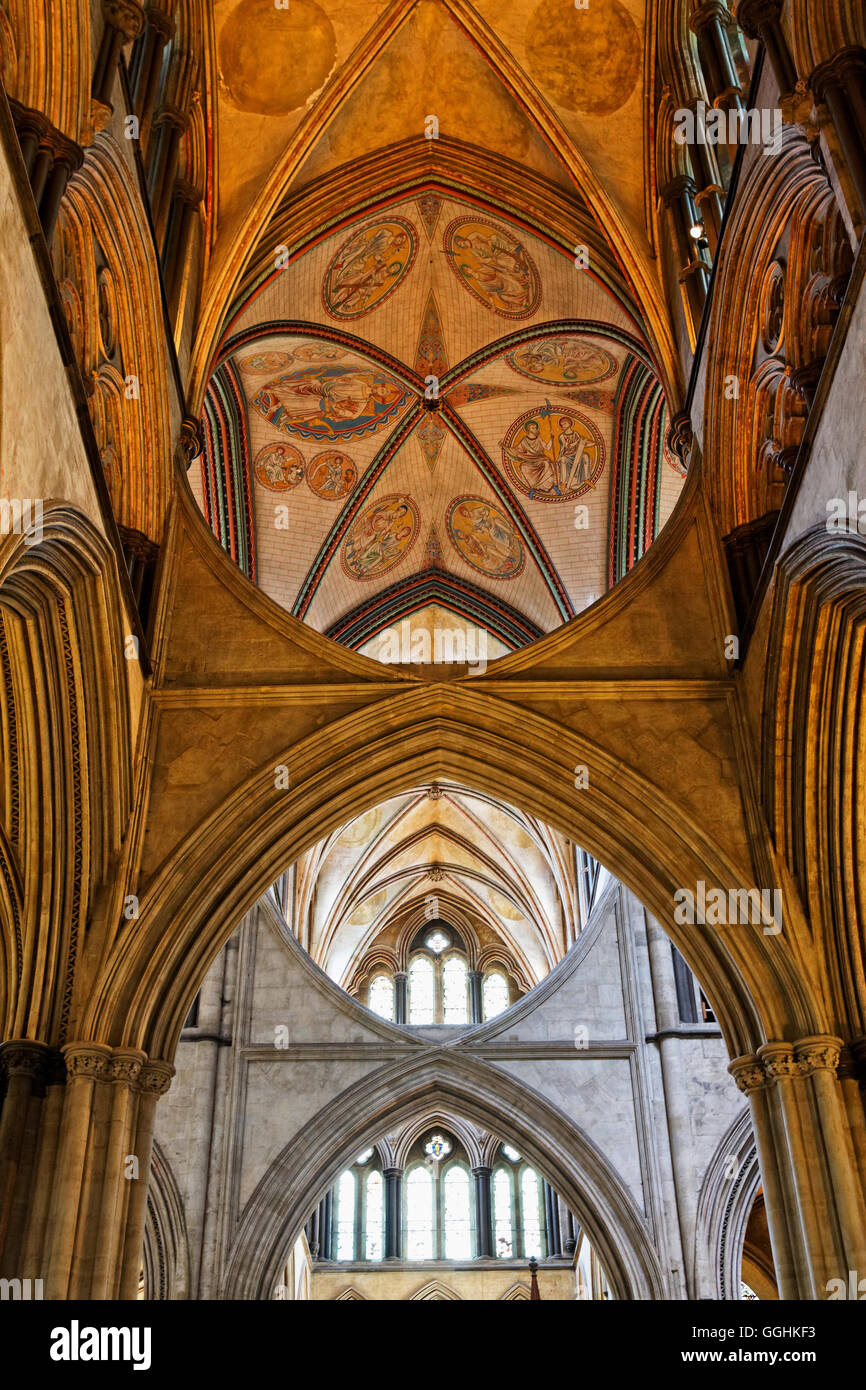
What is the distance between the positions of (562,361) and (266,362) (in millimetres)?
3357

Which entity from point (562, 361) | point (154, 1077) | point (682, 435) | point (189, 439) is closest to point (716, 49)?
point (682, 435)

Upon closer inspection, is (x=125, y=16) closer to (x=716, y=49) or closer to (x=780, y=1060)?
(x=716, y=49)

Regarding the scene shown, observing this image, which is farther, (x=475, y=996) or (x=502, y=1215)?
(x=475, y=996)

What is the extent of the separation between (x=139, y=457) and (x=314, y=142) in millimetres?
4288

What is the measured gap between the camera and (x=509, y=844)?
22.3 meters

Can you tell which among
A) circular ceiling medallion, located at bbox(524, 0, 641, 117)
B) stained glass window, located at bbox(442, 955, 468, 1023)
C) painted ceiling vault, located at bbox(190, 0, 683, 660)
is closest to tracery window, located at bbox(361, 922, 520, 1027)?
stained glass window, located at bbox(442, 955, 468, 1023)

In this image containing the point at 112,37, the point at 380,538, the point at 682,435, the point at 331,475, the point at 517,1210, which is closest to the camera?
the point at 112,37

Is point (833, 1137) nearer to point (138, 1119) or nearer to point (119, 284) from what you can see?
point (138, 1119)

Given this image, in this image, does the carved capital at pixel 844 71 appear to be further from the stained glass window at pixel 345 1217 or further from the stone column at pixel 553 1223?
the stained glass window at pixel 345 1217

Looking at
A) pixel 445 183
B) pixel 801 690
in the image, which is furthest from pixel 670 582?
pixel 445 183

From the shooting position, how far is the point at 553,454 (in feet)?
54.4

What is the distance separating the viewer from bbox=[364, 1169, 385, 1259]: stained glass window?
2147 centimetres

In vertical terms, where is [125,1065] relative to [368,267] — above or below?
below

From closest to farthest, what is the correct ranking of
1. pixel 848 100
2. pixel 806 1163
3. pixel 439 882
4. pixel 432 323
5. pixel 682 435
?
pixel 848 100
pixel 806 1163
pixel 682 435
pixel 432 323
pixel 439 882
